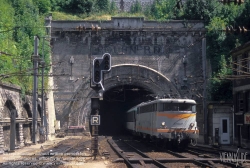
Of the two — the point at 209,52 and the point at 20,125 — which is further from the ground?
the point at 209,52

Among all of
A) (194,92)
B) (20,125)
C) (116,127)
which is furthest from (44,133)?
(116,127)

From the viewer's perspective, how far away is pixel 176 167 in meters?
18.0

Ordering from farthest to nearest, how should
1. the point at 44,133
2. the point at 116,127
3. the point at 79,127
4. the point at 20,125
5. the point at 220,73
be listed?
the point at 116,127 < the point at 79,127 < the point at 220,73 < the point at 44,133 < the point at 20,125

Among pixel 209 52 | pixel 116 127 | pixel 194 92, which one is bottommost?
pixel 116 127

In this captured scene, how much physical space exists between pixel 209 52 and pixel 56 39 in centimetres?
1374

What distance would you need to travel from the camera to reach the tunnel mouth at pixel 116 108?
51.8 m

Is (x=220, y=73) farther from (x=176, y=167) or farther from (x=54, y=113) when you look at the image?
(x=176, y=167)

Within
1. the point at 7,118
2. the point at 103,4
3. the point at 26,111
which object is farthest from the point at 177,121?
the point at 103,4

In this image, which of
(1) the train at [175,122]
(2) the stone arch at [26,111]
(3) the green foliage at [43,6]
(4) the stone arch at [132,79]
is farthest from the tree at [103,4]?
(1) the train at [175,122]

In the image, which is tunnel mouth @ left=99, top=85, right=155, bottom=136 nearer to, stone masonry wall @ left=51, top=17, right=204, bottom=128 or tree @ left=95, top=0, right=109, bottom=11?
stone masonry wall @ left=51, top=17, right=204, bottom=128

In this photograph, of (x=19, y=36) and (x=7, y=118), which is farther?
(x=19, y=36)

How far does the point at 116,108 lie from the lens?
5809 centimetres

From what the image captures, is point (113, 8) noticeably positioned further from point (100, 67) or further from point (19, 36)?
point (100, 67)

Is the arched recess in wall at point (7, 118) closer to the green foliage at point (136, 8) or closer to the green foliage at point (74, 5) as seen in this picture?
the green foliage at point (74, 5)
